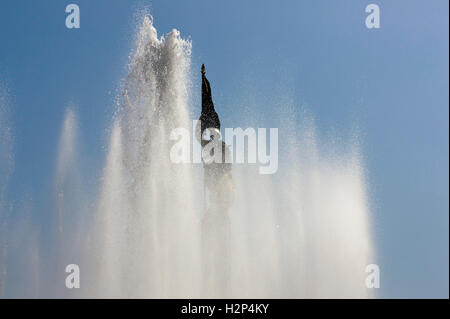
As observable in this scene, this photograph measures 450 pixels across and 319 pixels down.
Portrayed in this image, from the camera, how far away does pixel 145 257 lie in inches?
1518

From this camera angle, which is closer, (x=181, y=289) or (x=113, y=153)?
(x=181, y=289)

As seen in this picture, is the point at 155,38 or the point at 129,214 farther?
the point at 155,38

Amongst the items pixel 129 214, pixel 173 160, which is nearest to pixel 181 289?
pixel 129 214

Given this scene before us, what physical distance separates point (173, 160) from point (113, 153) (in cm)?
382

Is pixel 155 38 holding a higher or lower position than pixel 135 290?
higher
